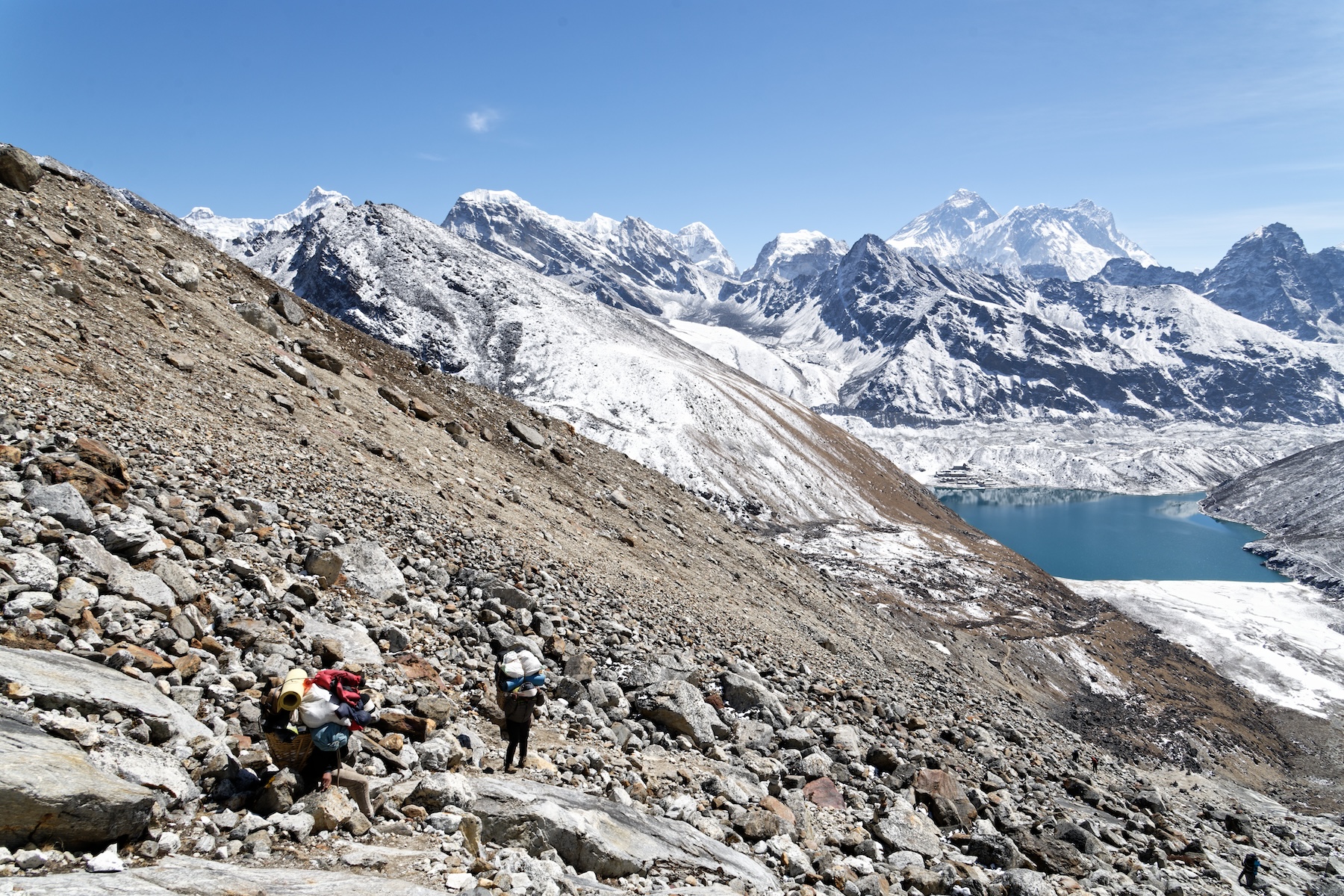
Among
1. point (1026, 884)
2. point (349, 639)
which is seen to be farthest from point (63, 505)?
point (1026, 884)

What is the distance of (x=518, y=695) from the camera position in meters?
10.1

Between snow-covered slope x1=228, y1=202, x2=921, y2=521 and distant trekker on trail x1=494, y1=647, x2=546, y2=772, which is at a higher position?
snow-covered slope x1=228, y1=202, x2=921, y2=521

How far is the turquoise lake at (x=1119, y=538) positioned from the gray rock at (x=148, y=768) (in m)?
129

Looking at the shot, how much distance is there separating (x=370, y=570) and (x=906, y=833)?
12.3 metres

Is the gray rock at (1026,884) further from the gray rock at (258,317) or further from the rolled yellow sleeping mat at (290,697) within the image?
the gray rock at (258,317)

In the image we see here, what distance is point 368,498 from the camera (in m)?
16.8

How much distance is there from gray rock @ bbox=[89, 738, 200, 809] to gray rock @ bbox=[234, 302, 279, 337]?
19674mm

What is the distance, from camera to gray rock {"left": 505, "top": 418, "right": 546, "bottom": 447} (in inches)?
1200

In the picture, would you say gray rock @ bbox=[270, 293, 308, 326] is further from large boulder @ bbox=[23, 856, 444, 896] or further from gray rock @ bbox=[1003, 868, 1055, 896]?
gray rock @ bbox=[1003, 868, 1055, 896]

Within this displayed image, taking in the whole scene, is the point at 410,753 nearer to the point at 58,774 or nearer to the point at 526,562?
the point at 58,774

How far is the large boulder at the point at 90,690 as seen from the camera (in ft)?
22.4

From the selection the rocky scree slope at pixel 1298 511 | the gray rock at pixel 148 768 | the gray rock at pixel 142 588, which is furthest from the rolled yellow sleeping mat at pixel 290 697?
the rocky scree slope at pixel 1298 511

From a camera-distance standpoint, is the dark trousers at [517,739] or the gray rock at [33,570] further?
the dark trousers at [517,739]

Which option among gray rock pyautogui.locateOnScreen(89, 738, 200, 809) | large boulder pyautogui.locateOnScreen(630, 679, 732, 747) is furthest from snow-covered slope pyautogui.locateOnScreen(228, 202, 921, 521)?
gray rock pyautogui.locateOnScreen(89, 738, 200, 809)
